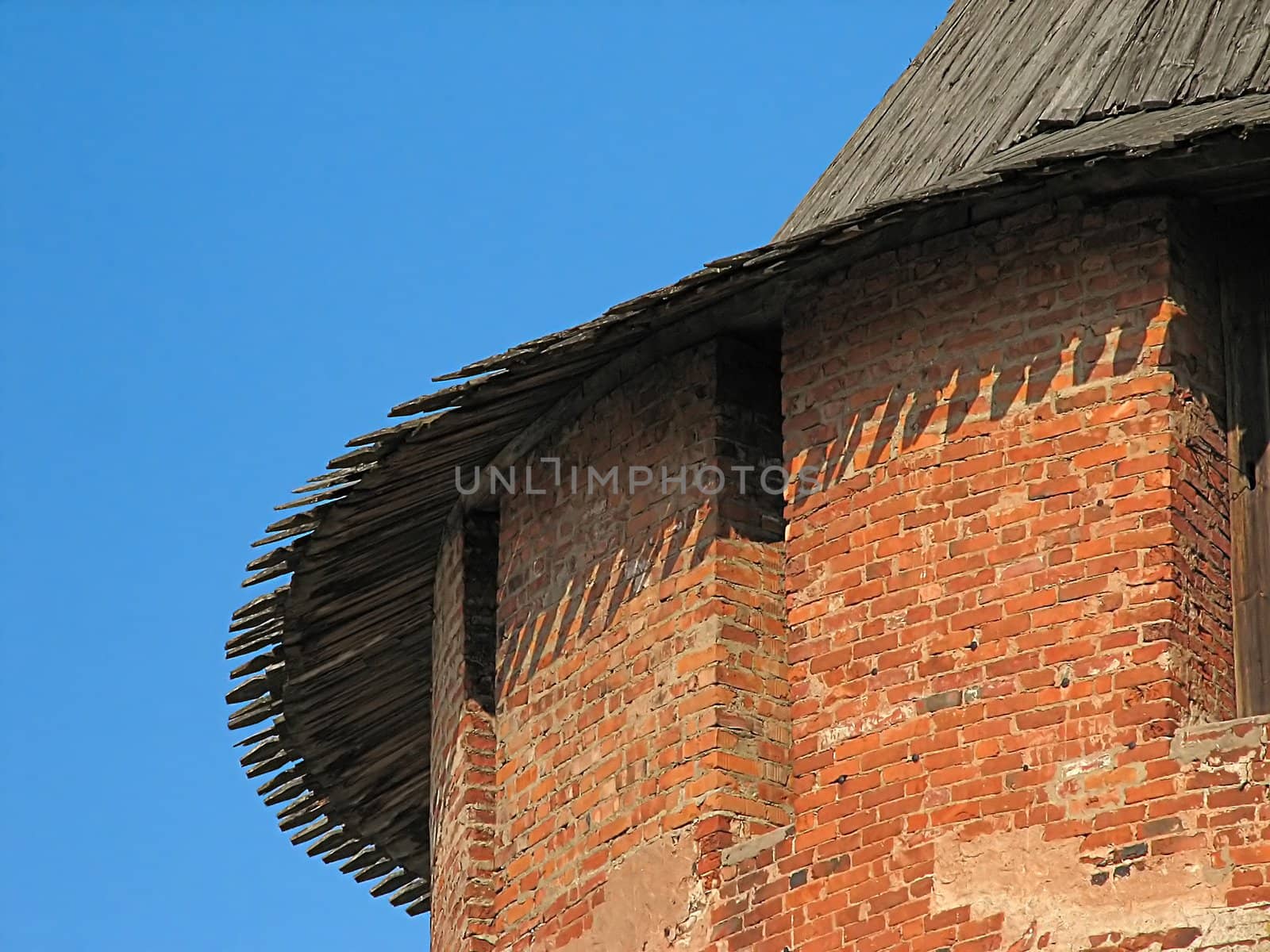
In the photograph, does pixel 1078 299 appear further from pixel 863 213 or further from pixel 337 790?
pixel 337 790

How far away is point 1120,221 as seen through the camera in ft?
31.3

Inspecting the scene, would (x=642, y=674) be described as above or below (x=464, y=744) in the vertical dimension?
below

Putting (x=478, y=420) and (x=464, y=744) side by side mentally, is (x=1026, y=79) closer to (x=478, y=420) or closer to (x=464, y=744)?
(x=478, y=420)

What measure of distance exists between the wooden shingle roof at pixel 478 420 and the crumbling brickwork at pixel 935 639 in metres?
→ 0.27

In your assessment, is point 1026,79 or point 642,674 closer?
point 642,674

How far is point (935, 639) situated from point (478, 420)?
2.24 m

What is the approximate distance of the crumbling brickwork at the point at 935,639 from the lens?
8953 millimetres

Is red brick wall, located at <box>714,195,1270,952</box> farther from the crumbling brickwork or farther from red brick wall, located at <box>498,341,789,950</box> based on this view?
red brick wall, located at <box>498,341,789,950</box>

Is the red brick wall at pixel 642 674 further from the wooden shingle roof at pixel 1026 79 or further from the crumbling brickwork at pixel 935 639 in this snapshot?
the wooden shingle roof at pixel 1026 79

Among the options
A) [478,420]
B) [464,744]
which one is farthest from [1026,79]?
[464,744]

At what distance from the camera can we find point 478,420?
1089 centimetres

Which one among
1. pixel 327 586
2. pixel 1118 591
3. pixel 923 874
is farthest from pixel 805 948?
pixel 327 586

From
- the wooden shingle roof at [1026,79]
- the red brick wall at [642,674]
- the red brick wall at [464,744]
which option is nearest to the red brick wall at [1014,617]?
the red brick wall at [642,674]

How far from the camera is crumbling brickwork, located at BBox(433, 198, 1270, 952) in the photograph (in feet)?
29.4
